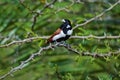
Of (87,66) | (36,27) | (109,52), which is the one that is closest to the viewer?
(109,52)

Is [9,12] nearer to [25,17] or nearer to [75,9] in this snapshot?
[25,17]

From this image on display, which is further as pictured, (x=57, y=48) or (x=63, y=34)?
(x=57, y=48)

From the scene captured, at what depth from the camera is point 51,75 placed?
70.7 inches

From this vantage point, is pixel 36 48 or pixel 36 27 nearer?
pixel 36 48

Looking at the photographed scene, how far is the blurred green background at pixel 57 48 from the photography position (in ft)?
5.98

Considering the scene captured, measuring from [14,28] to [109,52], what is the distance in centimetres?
58

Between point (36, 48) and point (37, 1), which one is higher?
point (37, 1)

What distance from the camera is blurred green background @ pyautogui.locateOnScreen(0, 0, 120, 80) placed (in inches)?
71.8

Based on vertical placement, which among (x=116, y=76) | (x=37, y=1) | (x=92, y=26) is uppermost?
(x=37, y=1)

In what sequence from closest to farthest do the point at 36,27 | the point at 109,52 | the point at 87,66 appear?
the point at 109,52 < the point at 87,66 < the point at 36,27

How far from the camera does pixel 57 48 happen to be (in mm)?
2045

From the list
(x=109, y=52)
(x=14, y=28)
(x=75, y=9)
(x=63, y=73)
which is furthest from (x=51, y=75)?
(x=75, y=9)

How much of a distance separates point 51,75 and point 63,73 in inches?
3.0

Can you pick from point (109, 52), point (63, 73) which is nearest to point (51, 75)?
point (63, 73)
